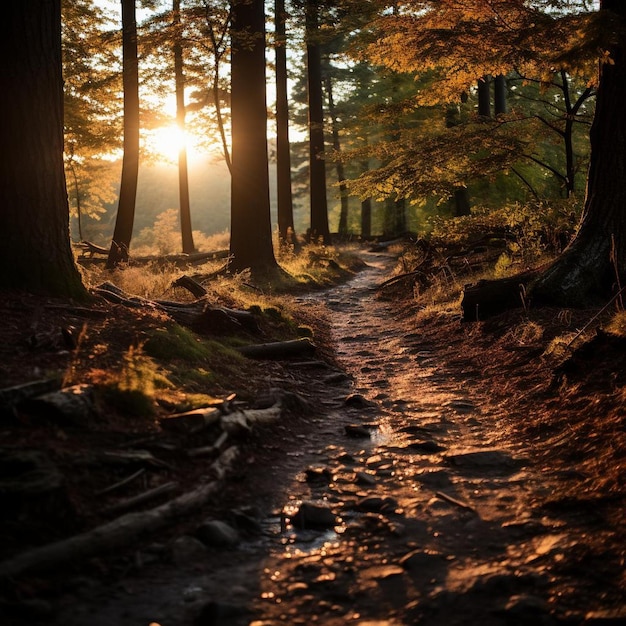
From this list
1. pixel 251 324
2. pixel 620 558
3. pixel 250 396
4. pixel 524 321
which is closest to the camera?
pixel 620 558

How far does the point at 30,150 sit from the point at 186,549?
4.76 m

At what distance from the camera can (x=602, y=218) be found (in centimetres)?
746

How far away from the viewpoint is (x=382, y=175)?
11.2m

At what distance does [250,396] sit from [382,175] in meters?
7.02

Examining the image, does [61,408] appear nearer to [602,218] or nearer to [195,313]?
[195,313]

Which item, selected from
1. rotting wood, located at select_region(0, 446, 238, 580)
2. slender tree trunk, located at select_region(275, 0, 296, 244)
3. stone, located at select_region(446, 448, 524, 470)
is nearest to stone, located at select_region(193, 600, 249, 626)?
rotting wood, located at select_region(0, 446, 238, 580)

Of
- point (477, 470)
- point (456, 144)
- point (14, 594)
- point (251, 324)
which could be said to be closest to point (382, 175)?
point (456, 144)

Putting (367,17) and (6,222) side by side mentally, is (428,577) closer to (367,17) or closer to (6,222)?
(6,222)

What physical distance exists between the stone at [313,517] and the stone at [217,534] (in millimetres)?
394

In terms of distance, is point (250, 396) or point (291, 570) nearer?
point (291, 570)

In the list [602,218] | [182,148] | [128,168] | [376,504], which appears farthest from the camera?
[182,148]

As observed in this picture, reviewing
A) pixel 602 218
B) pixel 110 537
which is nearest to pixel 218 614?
pixel 110 537

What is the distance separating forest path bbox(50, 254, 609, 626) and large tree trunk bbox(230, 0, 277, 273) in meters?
8.54

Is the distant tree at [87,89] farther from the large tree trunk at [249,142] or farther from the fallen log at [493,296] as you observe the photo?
the fallen log at [493,296]
